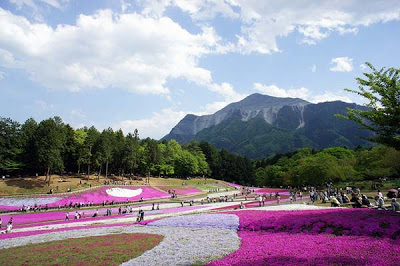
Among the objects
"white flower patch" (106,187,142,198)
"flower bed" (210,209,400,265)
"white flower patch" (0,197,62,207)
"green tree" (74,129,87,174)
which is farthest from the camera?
"green tree" (74,129,87,174)

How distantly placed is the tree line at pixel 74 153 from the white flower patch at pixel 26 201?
15538 millimetres

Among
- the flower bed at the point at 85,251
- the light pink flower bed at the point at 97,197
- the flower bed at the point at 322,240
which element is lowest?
the light pink flower bed at the point at 97,197

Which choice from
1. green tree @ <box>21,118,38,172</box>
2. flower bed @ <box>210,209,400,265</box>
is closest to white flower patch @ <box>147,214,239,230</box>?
flower bed @ <box>210,209,400,265</box>

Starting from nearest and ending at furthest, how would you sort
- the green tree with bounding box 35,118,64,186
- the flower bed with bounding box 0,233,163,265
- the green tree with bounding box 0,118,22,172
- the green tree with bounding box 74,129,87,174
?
the flower bed with bounding box 0,233,163,265 < the green tree with bounding box 35,118,64,186 < the green tree with bounding box 0,118,22,172 < the green tree with bounding box 74,129,87,174

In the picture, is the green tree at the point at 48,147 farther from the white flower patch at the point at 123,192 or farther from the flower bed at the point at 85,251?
the flower bed at the point at 85,251

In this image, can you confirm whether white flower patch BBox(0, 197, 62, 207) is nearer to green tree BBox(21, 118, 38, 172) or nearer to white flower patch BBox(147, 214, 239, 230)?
green tree BBox(21, 118, 38, 172)

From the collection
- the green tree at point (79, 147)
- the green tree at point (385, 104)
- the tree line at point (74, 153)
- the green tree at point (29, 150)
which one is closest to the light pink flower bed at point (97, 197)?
the tree line at point (74, 153)

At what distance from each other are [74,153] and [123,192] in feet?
102

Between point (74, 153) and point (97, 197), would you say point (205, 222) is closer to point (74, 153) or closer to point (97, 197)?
point (97, 197)

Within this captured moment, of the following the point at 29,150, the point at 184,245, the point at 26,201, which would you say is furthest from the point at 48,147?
the point at 184,245

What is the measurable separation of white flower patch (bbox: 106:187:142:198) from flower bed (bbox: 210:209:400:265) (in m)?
47.1

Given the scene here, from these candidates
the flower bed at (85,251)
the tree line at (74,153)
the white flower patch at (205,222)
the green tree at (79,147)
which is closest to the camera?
the flower bed at (85,251)

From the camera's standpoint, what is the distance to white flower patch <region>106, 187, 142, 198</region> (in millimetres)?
64438

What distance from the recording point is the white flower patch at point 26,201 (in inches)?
1928
